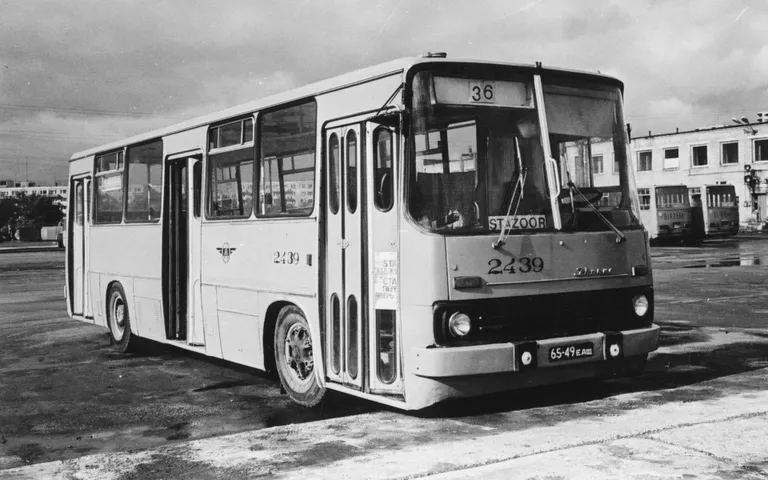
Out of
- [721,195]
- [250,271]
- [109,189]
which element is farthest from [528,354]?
[721,195]

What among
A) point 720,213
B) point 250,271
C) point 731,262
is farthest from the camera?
Answer: point 720,213

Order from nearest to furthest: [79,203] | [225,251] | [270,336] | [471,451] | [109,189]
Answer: [471,451] < [270,336] < [225,251] < [109,189] < [79,203]

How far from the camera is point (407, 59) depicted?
7250 millimetres

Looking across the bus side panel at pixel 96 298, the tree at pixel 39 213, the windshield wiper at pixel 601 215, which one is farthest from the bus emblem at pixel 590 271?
the tree at pixel 39 213

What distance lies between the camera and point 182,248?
37.2 ft

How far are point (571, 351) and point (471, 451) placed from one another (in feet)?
5.01

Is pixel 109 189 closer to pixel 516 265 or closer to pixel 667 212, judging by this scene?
pixel 516 265

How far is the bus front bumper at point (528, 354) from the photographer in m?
6.99

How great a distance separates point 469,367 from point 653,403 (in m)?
2.05

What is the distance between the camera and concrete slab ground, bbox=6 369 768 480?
5.85 meters

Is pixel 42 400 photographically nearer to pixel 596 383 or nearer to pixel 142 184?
pixel 142 184

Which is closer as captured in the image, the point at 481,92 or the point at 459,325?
the point at 459,325

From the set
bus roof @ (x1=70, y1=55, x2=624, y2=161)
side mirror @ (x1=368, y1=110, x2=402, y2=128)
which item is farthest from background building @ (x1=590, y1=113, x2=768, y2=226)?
side mirror @ (x1=368, y1=110, x2=402, y2=128)

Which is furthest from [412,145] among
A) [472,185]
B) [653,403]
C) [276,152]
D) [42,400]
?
[42,400]
